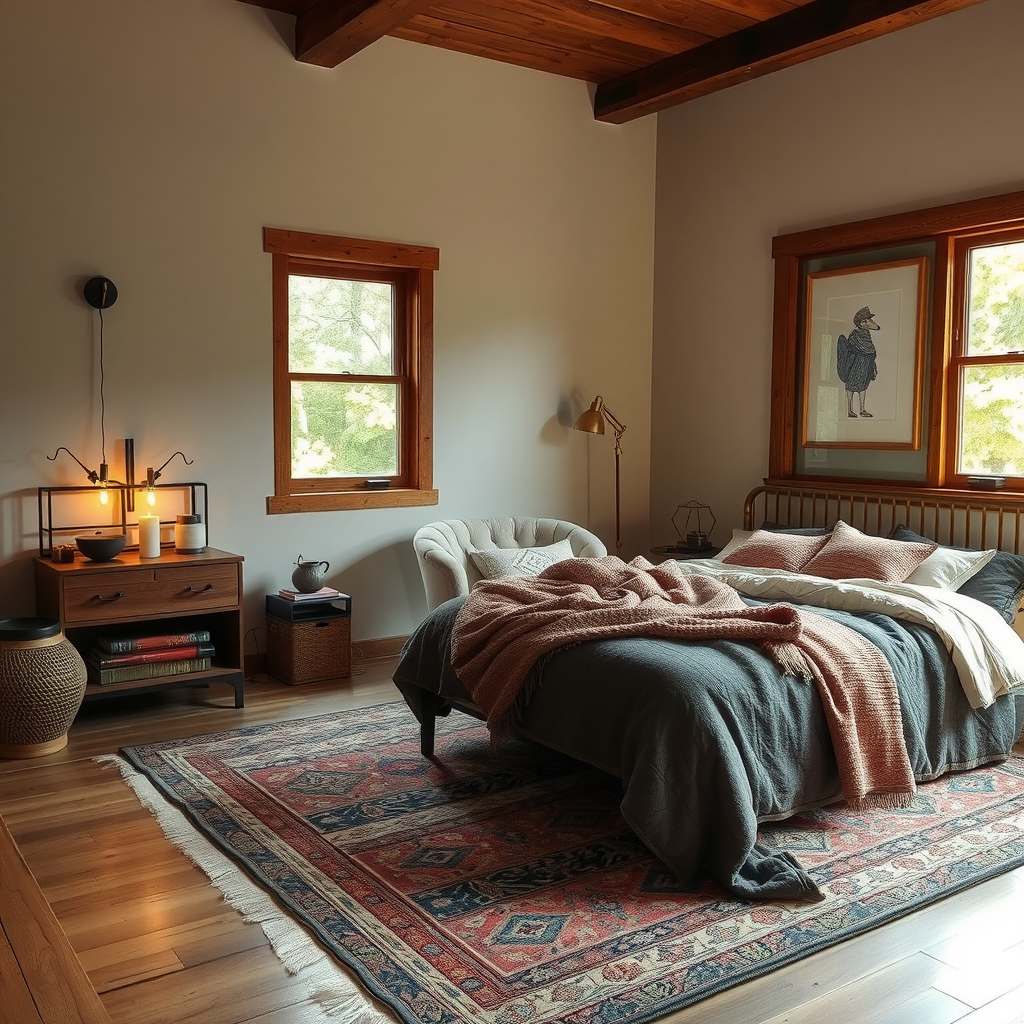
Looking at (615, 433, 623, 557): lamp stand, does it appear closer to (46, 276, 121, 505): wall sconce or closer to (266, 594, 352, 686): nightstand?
(266, 594, 352, 686): nightstand

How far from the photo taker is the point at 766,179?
19.2 ft

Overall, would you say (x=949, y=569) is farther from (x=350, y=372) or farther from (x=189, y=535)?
(x=189, y=535)

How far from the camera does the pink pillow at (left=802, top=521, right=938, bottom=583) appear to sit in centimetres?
452

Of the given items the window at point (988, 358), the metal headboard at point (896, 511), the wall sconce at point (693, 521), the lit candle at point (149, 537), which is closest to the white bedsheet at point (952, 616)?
the metal headboard at point (896, 511)

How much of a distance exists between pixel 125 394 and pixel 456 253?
195cm

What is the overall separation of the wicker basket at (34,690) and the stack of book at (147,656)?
1.22 feet

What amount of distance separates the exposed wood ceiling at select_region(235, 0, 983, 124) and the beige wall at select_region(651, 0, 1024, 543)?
1.06ft

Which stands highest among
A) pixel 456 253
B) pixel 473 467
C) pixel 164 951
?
pixel 456 253

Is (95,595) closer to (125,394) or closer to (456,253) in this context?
(125,394)

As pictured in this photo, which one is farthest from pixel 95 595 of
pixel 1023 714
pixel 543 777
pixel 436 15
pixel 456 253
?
pixel 1023 714

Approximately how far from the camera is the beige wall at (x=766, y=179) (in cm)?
486

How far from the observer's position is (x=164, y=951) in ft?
8.55

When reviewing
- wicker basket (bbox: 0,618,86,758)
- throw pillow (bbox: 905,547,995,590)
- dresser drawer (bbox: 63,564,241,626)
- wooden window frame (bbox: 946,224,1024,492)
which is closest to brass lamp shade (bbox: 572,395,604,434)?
wooden window frame (bbox: 946,224,1024,492)

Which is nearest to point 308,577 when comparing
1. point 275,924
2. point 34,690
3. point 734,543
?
point 34,690
